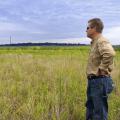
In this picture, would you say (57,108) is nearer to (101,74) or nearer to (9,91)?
(101,74)

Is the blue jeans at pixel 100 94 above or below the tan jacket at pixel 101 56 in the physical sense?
below

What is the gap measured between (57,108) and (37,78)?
14.8 ft

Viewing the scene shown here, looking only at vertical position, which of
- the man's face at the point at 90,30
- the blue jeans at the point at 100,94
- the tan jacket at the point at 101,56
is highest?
the man's face at the point at 90,30

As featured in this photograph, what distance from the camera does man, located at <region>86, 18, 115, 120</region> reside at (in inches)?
263

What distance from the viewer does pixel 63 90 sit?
8961 millimetres

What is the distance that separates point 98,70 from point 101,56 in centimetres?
22

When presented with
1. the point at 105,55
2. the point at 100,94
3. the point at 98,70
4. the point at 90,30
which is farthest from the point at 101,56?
the point at 100,94

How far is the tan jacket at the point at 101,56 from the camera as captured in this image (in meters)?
6.61

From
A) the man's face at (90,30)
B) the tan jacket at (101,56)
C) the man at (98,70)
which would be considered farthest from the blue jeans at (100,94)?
the man's face at (90,30)

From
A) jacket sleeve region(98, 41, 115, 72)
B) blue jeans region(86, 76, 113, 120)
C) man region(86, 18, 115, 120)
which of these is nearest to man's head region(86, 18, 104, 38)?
man region(86, 18, 115, 120)

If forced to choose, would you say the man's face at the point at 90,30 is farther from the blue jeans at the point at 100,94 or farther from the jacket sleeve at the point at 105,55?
the blue jeans at the point at 100,94

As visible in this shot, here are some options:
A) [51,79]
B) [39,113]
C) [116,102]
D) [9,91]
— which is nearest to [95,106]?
[39,113]

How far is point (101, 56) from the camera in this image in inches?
263

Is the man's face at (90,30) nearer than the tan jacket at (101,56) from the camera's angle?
No
